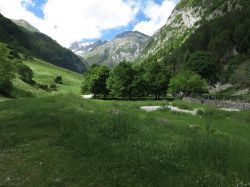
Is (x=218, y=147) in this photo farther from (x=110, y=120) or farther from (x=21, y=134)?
(x=21, y=134)

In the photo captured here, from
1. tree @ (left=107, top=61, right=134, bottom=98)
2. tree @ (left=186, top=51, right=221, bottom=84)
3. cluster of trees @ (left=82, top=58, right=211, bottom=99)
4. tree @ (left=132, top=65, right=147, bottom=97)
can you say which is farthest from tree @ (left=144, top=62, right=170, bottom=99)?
tree @ (left=186, top=51, right=221, bottom=84)

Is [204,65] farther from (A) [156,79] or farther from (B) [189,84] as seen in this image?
(B) [189,84]

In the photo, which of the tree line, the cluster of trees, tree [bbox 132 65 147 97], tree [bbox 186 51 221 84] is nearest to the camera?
the cluster of trees

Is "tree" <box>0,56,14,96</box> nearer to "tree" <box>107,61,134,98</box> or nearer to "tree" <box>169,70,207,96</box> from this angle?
"tree" <box>107,61,134,98</box>

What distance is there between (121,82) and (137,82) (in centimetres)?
611

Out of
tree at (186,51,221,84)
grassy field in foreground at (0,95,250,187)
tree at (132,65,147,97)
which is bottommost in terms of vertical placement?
grassy field in foreground at (0,95,250,187)

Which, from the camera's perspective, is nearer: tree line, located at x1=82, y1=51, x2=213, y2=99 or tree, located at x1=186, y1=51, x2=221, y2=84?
tree line, located at x1=82, y1=51, x2=213, y2=99

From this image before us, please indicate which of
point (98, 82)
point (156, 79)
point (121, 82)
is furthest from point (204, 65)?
point (98, 82)

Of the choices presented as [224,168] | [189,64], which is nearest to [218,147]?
[224,168]

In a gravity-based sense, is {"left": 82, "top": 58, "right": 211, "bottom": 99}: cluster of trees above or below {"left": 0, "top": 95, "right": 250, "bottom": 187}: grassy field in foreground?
above

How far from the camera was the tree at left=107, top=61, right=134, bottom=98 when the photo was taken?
12725 cm

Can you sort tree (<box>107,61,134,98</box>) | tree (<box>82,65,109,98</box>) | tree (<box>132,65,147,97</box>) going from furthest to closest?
tree (<box>82,65,109,98</box>) < tree (<box>132,65,147,97</box>) < tree (<box>107,61,134,98</box>)

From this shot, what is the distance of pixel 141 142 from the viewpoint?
19438 millimetres

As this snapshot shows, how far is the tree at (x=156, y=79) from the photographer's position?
136375mm
